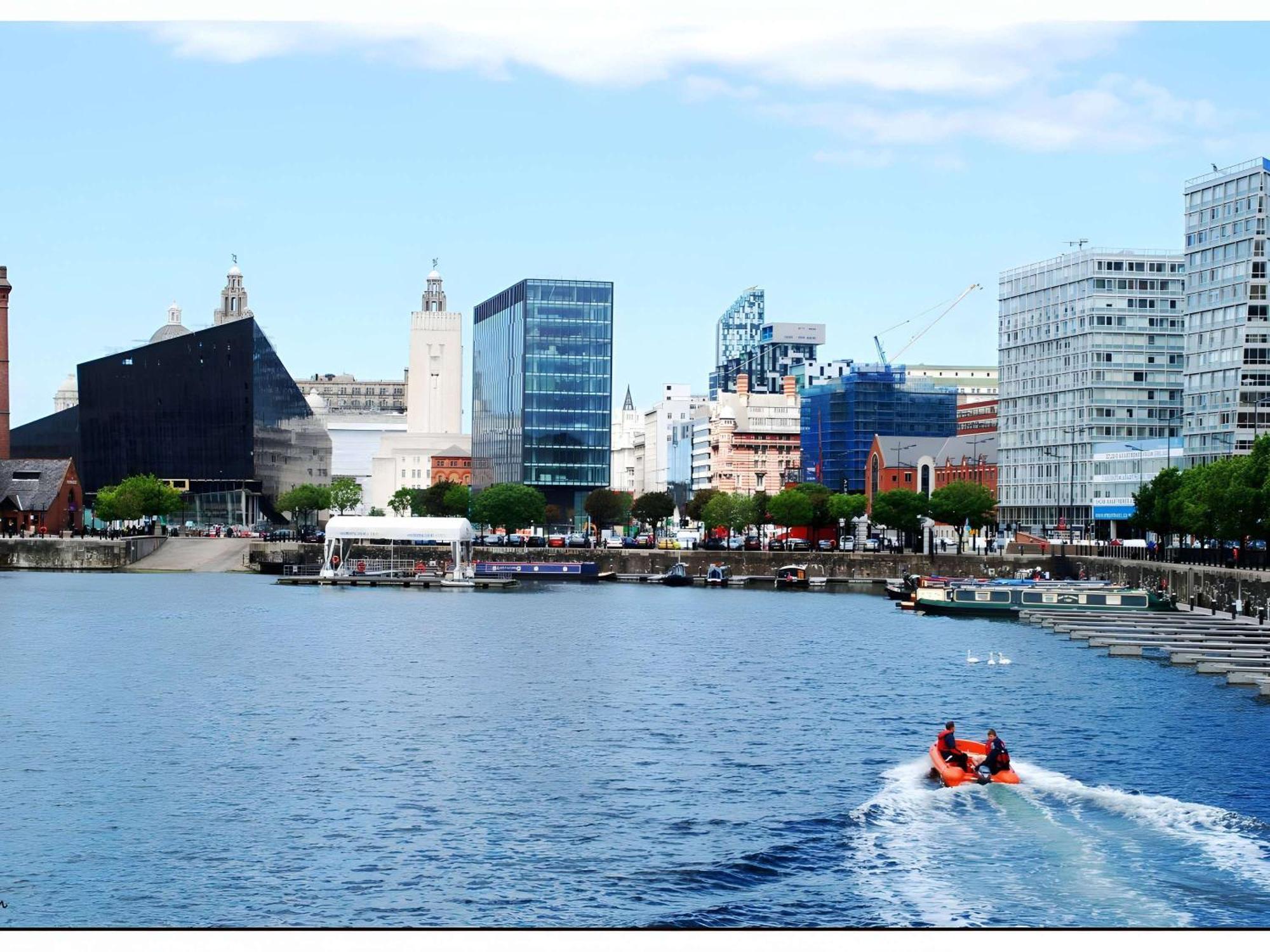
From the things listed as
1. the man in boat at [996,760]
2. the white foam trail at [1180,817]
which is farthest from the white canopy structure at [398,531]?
the white foam trail at [1180,817]

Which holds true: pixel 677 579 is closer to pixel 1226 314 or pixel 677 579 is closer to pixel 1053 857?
pixel 1226 314

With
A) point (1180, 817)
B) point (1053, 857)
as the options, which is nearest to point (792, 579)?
point (1180, 817)

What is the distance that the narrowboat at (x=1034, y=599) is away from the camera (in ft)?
441

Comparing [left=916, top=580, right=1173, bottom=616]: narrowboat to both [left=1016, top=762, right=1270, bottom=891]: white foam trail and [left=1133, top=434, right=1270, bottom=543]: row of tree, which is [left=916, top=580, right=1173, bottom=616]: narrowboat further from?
[left=1016, top=762, right=1270, bottom=891]: white foam trail

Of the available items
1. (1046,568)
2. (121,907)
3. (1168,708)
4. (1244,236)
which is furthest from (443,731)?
(1244,236)

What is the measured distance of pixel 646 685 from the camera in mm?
81438

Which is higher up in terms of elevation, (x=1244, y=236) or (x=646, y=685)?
(x=1244, y=236)

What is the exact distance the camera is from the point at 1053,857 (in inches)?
1802

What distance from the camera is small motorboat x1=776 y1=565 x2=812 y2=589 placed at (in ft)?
611

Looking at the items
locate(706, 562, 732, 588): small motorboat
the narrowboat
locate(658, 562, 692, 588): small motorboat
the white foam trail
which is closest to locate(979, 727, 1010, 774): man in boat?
the white foam trail

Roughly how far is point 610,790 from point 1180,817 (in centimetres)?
1731

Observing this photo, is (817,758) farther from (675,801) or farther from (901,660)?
(901,660)

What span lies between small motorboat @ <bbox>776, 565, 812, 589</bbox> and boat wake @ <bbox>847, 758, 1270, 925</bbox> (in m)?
130

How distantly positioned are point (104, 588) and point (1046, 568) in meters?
94.8
